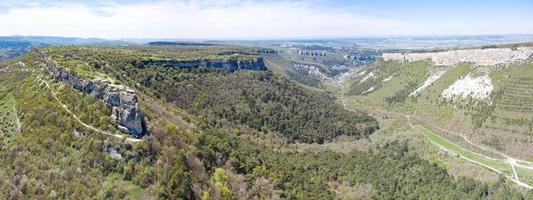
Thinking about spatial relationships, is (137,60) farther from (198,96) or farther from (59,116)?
(59,116)

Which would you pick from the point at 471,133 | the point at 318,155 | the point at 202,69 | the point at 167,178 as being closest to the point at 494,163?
the point at 471,133

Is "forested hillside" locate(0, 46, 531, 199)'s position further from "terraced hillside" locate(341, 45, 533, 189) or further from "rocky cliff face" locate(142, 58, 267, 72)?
"terraced hillside" locate(341, 45, 533, 189)

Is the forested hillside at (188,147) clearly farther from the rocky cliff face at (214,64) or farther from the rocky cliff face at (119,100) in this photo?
the rocky cliff face at (214,64)

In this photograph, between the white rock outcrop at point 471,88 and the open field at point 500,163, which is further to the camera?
the white rock outcrop at point 471,88

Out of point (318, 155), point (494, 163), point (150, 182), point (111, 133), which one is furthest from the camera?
point (318, 155)

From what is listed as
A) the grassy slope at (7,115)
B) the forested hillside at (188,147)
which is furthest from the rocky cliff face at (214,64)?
the grassy slope at (7,115)

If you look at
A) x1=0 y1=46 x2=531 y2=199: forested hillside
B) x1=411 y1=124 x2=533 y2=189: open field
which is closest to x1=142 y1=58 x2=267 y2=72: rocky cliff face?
x1=0 y1=46 x2=531 y2=199: forested hillside

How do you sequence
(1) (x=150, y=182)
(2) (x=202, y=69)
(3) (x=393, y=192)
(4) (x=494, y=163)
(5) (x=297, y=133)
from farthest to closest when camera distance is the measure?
(2) (x=202, y=69) < (5) (x=297, y=133) < (4) (x=494, y=163) < (3) (x=393, y=192) < (1) (x=150, y=182)

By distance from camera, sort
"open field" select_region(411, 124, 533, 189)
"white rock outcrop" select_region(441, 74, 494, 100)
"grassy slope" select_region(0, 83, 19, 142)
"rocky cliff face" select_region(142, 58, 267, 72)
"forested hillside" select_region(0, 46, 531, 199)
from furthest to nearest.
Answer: "white rock outcrop" select_region(441, 74, 494, 100)
"rocky cliff face" select_region(142, 58, 267, 72)
"open field" select_region(411, 124, 533, 189)
"grassy slope" select_region(0, 83, 19, 142)
"forested hillside" select_region(0, 46, 531, 199)

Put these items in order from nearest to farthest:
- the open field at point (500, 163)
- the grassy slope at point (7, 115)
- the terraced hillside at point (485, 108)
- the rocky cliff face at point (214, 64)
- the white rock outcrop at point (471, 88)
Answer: the grassy slope at point (7, 115)
the open field at point (500, 163)
the terraced hillside at point (485, 108)
the rocky cliff face at point (214, 64)
the white rock outcrop at point (471, 88)
